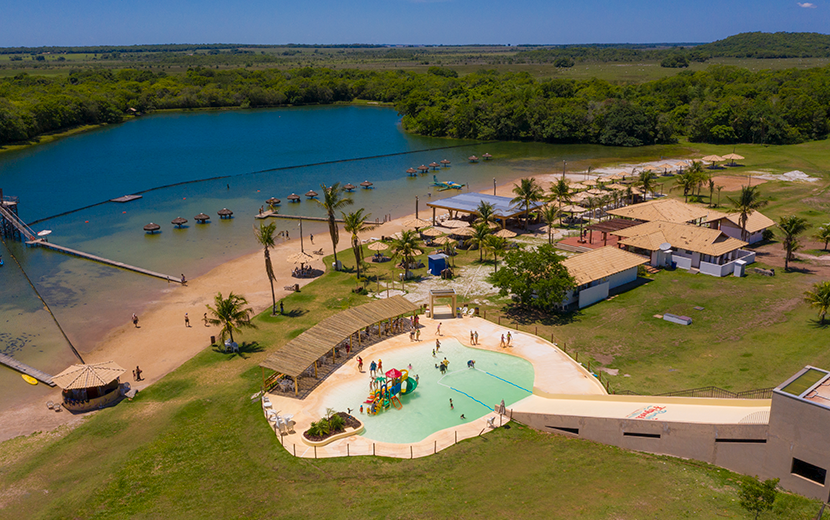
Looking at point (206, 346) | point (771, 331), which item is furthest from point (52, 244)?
point (771, 331)

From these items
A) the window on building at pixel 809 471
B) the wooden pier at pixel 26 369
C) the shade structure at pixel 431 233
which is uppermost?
the shade structure at pixel 431 233

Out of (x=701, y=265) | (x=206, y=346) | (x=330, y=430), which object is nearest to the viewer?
(x=330, y=430)

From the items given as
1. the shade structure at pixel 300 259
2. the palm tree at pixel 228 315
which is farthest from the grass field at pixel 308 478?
the shade structure at pixel 300 259

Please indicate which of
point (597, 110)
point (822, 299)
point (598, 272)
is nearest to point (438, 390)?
point (598, 272)

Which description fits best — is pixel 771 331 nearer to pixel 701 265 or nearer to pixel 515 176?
pixel 701 265

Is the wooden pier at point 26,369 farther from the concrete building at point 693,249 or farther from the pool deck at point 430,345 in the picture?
the concrete building at point 693,249

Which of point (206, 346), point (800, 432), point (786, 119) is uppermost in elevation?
point (786, 119)

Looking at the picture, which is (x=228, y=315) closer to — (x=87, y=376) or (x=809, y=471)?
(x=87, y=376)

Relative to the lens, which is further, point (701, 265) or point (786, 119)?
point (786, 119)
